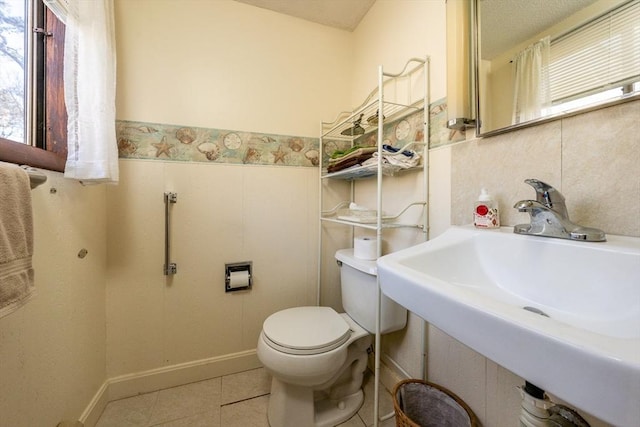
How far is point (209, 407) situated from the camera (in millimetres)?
1206

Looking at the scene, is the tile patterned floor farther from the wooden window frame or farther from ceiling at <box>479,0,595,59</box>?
ceiling at <box>479,0,595,59</box>

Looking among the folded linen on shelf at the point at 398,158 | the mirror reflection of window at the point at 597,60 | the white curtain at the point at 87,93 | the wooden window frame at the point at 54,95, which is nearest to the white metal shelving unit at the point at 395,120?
the folded linen on shelf at the point at 398,158

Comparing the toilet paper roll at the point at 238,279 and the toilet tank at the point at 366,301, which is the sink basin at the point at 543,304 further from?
the toilet paper roll at the point at 238,279

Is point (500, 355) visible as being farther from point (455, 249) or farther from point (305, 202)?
point (305, 202)

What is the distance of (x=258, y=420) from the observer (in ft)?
3.72

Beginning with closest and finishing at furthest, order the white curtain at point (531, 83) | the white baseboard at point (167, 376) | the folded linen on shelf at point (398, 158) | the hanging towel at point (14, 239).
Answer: the hanging towel at point (14, 239)
the white curtain at point (531, 83)
the folded linen on shelf at point (398, 158)
the white baseboard at point (167, 376)

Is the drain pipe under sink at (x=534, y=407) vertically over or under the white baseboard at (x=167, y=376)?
over

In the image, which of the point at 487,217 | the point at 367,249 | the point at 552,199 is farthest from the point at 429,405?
the point at 552,199

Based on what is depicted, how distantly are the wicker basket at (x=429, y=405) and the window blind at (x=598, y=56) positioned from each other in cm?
108

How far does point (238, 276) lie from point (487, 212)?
1.23 m

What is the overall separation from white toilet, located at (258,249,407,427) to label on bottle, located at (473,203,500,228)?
0.45 meters

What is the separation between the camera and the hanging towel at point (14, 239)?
1.70 ft

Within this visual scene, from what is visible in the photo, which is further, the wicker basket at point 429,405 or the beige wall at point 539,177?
the wicker basket at point 429,405

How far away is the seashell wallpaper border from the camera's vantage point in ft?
4.11
